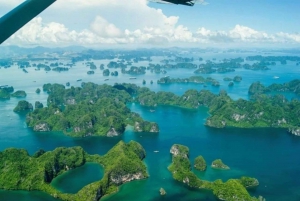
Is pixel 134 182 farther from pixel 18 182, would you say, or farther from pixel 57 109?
pixel 57 109

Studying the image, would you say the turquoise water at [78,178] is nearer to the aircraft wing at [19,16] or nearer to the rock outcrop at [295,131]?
the aircraft wing at [19,16]

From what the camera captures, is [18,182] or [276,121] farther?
[276,121]

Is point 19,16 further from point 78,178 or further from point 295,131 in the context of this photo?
point 295,131

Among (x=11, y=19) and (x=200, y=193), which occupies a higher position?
(x=11, y=19)

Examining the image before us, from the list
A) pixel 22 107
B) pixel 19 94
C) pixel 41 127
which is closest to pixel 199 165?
pixel 41 127

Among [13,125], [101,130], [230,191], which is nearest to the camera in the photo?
[230,191]

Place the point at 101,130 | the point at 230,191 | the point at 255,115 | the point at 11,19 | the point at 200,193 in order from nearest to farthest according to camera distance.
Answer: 1. the point at 11,19
2. the point at 230,191
3. the point at 200,193
4. the point at 101,130
5. the point at 255,115

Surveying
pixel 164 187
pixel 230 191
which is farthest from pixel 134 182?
pixel 230 191

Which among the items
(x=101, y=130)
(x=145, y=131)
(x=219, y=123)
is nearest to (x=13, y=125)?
(x=101, y=130)
